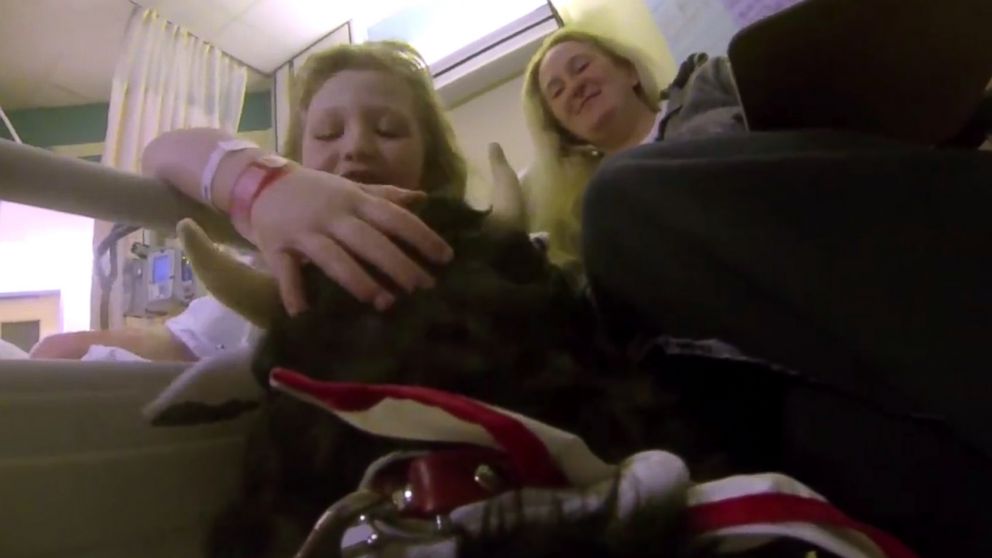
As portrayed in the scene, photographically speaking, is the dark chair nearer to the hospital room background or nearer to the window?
the hospital room background

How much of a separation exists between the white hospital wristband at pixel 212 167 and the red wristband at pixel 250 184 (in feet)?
0.11

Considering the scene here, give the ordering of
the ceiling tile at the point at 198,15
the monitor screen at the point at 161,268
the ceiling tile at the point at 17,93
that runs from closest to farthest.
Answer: the monitor screen at the point at 161,268 < the ceiling tile at the point at 198,15 < the ceiling tile at the point at 17,93

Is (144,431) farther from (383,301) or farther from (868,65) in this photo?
(868,65)

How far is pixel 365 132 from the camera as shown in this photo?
91 cm

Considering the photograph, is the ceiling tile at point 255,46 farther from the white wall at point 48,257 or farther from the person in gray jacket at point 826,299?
the person in gray jacket at point 826,299

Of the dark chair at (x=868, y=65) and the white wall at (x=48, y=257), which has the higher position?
the white wall at (x=48, y=257)

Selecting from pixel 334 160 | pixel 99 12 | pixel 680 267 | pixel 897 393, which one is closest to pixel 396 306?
pixel 680 267

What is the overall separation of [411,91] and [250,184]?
41cm

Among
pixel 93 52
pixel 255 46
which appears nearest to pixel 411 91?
pixel 255 46

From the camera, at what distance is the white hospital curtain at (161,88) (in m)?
1.95

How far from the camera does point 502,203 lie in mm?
683

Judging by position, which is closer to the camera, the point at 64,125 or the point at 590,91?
the point at 590,91

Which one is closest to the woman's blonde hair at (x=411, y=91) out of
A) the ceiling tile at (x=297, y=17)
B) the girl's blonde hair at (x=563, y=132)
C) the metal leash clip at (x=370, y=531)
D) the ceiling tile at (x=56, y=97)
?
the girl's blonde hair at (x=563, y=132)

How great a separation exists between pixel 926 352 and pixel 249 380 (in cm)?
38
